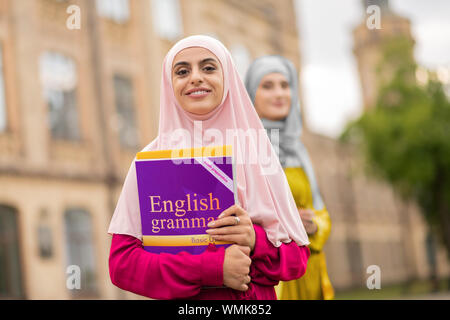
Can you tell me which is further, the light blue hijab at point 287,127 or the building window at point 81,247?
the building window at point 81,247

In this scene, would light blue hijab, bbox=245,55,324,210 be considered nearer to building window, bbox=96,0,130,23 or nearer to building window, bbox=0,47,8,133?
building window, bbox=0,47,8,133

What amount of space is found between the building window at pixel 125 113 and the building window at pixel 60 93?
4.98 ft

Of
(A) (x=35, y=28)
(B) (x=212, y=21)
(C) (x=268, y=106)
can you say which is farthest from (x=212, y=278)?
(B) (x=212, y=21)

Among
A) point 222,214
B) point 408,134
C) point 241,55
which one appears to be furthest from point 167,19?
point 222,214

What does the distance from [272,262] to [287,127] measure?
1465 mm

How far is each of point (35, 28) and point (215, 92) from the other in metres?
13.2

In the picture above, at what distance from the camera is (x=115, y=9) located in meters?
16.9

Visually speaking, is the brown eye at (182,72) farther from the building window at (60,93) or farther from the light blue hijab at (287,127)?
the building window at (60,93)

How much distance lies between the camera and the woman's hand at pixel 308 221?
3047mm

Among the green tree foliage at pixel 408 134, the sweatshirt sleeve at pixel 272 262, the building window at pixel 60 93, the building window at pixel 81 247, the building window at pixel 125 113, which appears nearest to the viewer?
the sweatshirt sleeve at pixel 272 262

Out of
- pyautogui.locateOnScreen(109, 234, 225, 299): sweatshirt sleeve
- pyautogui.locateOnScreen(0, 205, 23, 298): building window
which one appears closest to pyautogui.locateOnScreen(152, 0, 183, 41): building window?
pyautogui.locateOnScreen(0, 205, 23, 298): building window

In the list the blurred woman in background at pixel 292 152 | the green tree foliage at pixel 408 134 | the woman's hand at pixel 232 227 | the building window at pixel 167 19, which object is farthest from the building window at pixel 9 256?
the woman's hand at pixel 232 227

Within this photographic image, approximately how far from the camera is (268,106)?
11.1 feet
